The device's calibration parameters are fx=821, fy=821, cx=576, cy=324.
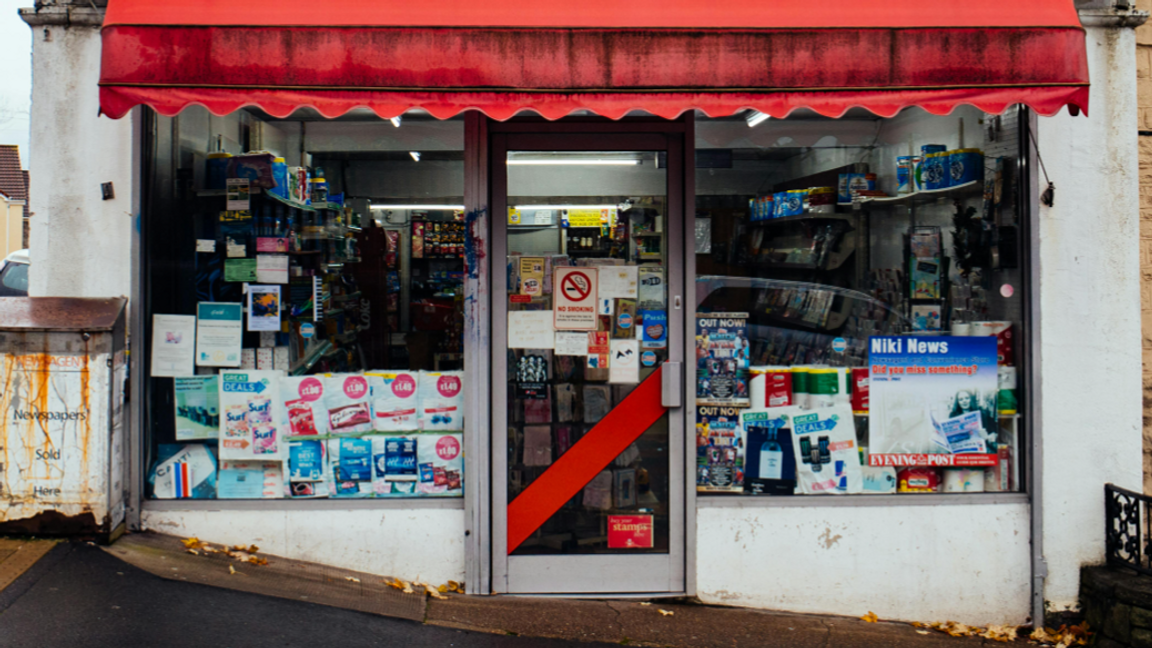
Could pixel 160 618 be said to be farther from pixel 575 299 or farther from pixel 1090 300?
pixel 1090 300

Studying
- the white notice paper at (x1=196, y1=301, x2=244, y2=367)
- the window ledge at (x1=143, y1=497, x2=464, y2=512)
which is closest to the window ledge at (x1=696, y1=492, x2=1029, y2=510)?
the window ledge at (x1=143, y1=497, x2=464, y2=512)

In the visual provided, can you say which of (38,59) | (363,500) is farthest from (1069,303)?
(38,59)

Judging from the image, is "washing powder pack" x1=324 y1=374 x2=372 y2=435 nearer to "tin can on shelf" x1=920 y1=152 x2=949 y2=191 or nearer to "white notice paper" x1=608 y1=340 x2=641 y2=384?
"white notice paper" x1=608 y1=340 x2=641 y2=384

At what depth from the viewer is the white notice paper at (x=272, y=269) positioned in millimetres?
4488

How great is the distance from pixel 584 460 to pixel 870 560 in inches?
63.5

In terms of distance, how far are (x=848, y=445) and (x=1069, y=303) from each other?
136 centimetres

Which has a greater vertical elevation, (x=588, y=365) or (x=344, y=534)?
(x=588, y=365)

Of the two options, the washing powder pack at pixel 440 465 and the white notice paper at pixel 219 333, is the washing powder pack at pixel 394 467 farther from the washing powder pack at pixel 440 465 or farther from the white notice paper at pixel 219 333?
the white notice paper at pixel 219 333

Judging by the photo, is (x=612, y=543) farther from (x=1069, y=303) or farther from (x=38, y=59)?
(x=38, y=59)

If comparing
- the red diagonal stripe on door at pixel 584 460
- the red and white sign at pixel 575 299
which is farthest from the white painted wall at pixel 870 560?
the red and white sign at pixel 575 299

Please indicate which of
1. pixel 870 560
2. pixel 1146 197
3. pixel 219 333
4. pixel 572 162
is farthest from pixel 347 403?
pixel 1146 197

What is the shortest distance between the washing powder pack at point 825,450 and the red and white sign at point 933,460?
123 mm

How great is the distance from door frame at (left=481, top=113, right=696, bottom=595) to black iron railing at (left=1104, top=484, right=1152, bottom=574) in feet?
7.22

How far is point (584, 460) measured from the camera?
4.43 meters
